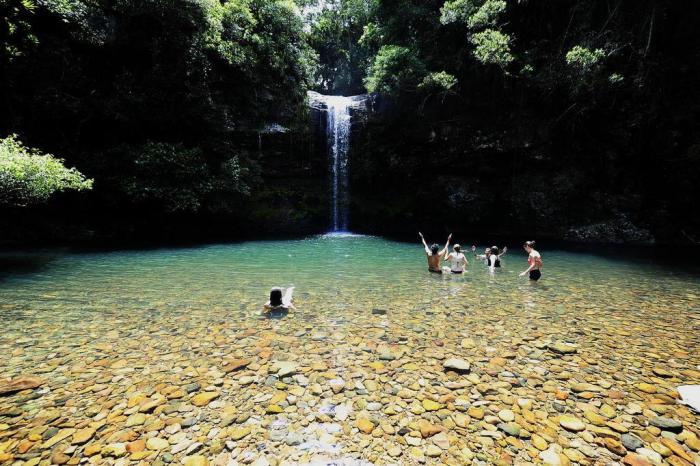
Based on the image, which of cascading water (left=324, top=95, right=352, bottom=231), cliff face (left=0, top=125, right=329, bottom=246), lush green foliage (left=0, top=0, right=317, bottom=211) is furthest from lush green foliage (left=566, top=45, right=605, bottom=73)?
lush green foliage (left=0, top=0, right=317, bottom=211)

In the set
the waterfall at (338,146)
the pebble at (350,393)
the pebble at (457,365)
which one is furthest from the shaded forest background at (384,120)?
the pebble at (457,365)

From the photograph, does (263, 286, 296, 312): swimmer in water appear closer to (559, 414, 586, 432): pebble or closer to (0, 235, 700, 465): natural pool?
(0, 235, 700, 465): natural pool

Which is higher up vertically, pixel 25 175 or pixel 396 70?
pixel 396 70

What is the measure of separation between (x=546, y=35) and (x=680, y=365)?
20937 millimetres

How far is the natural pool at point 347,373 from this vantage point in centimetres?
303

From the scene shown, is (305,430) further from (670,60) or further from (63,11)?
(670,60)

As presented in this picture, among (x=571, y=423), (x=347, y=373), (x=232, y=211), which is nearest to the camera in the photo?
(x=571, y=423)

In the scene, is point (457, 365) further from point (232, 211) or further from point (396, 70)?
point (396, 70)

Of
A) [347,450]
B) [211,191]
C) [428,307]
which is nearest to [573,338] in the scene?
[428,307]

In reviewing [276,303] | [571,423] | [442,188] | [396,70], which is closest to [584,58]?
[396,70]

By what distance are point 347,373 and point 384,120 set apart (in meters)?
20.7

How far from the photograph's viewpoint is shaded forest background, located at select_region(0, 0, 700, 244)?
16.4 metres

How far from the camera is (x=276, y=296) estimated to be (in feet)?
21.2

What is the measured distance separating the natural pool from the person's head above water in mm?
489
